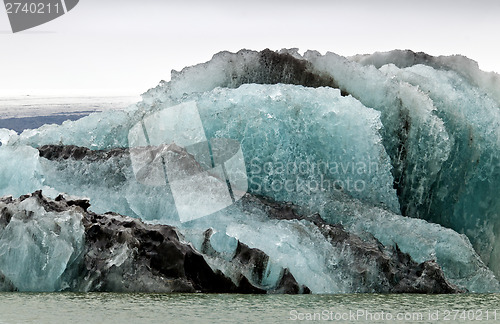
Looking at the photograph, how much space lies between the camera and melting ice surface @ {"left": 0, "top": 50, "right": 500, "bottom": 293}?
9.87 metres

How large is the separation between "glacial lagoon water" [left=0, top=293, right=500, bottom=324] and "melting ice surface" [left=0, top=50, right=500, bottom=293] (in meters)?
0.84

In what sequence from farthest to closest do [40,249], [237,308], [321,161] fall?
[321,161] → [40,249] → [237,308]

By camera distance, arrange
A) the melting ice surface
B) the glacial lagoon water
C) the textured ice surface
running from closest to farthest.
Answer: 1. the glacial lagoon water
2. the textured ice surface
3. the melting ice surface

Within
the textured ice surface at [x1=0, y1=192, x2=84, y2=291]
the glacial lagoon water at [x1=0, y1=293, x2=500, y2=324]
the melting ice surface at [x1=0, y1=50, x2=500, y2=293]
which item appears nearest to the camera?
the glacial lagoon water at [x1=0, y1=293, x2=500, y2=324]

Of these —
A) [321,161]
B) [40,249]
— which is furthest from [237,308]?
[321,161]

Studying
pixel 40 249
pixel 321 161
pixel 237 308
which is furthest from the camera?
pixel 321 161

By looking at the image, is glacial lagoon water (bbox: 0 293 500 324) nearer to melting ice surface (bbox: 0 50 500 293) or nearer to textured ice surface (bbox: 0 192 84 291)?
textured ice surface (bbox: 0 192 84 291)

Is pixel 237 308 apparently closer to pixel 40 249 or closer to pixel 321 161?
pixel 40 249

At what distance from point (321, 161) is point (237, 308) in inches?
200

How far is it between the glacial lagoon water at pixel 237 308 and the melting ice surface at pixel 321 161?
84 cm

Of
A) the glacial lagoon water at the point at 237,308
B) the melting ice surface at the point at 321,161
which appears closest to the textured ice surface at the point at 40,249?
the melting ice surface at the point at 321,161

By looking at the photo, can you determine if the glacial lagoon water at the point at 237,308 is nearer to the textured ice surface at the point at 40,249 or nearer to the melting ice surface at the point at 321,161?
the textured ice surface at the point at 40,249

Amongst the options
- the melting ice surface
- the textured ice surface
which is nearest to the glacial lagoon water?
the textured ice surface

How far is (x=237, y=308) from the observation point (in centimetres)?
724
